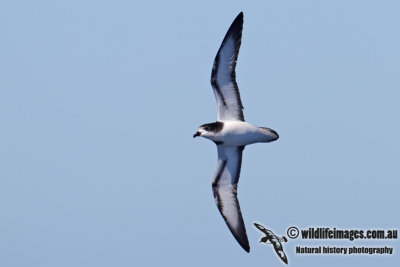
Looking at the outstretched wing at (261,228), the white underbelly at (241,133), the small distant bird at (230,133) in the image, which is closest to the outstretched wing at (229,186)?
the small distant bird at (230,133)

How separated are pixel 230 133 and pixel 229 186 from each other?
2992 millimetres

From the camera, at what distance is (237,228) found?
124 feet

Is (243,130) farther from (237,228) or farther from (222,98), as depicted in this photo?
(237,228)

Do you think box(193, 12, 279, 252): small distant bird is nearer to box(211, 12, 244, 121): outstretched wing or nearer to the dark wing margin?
box(211, 12, 244, 121): outstretched wing

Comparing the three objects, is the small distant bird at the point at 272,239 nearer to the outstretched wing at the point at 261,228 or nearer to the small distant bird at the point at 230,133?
the outstretched wing at the point at 261,228

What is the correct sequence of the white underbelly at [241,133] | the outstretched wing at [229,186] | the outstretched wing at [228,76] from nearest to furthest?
the outstretched wing at [228,76]
the white underbelly at [241,133]
the outstretched wing at [229,186]

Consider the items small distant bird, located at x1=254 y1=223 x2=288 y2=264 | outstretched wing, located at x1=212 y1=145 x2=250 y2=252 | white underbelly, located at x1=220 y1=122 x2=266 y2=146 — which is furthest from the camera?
small distant bird, located at x1=254 y1=223 x2=288 y2=264

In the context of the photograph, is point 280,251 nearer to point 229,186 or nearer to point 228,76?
point 229,186

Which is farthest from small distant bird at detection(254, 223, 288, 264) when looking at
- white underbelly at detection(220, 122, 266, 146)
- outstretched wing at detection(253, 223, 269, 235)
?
white underbelly at detection(220, 122, 266, 146)

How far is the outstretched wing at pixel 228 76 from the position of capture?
118 ft

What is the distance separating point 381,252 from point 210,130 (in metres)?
11.2

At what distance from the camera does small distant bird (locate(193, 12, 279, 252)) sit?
3612 centimetres

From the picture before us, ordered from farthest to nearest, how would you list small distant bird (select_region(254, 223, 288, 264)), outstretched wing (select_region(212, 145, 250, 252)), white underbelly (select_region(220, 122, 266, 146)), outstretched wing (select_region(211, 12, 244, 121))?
small distant bird (select_region(254, 223, 288, 264)), outstretched wing (select_region(212, 145, 250, 252)), white underbelly (select_region(220, 122, 266, 146)), outstretched wing (select_region(211, 12, 244, 121))

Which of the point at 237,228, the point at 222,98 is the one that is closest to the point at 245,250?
the point at 237,228
